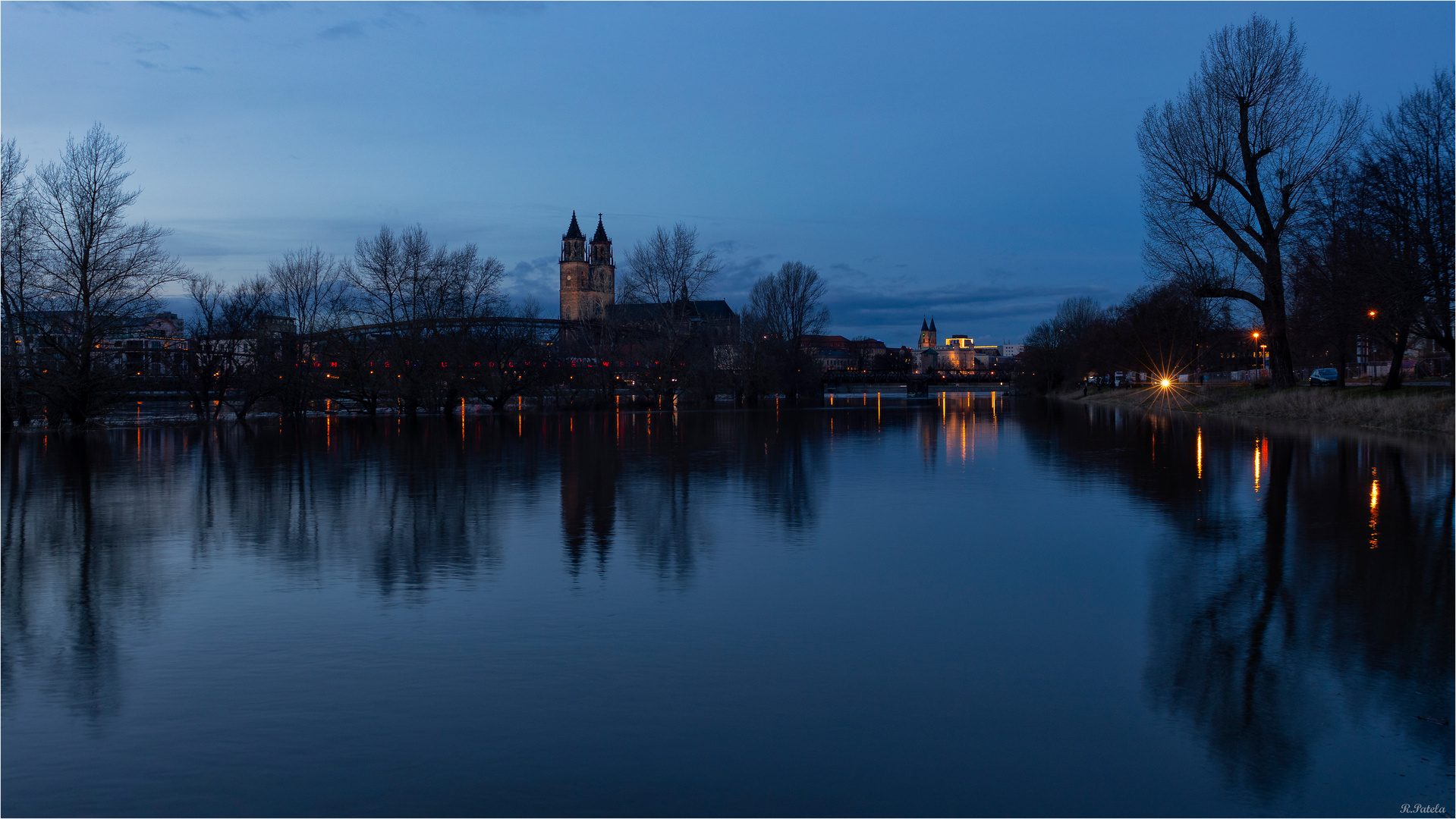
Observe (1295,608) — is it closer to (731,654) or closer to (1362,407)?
(731,654)

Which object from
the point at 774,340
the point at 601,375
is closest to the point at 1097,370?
the point at 774,340

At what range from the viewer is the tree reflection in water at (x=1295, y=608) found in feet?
16.1

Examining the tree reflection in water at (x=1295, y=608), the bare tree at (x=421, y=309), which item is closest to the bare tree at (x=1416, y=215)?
the tree reflection in water at (x=1295, y=608)

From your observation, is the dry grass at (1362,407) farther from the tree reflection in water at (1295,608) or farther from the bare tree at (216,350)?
the bare tree at (216,350)

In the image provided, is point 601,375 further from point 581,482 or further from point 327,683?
point 327,683

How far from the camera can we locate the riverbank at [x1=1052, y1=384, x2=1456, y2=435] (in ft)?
86.1

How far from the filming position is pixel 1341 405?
32125 millimetres

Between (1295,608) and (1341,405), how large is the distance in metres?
29.3

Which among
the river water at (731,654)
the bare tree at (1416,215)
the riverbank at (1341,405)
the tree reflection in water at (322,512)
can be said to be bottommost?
the river water at (731,654)

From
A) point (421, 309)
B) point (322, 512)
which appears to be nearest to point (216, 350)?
point (421, 309)

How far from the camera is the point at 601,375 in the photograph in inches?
2299

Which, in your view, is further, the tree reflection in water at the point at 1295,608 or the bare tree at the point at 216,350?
the bare tree at the point at 216,350

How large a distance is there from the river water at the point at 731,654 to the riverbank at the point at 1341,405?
16246mm

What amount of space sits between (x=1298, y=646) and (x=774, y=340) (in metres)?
66.6
